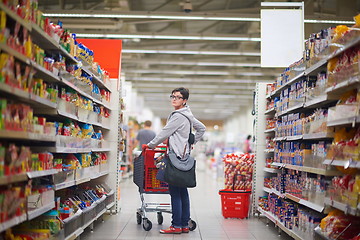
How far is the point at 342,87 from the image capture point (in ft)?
12.0

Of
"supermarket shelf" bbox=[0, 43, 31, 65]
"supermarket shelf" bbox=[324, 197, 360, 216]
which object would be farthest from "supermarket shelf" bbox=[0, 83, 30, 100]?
"supermarket shelf" bbox=[324, 197, 360, 216]

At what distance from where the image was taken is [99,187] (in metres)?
6.64

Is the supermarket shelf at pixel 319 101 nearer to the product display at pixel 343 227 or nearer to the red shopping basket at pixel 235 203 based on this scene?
the product display at pixel 343 227

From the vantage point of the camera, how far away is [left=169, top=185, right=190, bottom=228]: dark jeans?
566 cm

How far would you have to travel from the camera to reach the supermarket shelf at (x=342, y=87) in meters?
Answer: 3.37

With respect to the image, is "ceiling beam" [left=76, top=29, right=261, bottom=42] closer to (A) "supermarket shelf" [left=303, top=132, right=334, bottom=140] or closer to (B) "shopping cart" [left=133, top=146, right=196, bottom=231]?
(B) "shopping cart" [left=133, top=146, right=196, bottom=231]

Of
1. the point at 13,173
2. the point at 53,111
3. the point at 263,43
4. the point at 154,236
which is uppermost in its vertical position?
the point at 263,43

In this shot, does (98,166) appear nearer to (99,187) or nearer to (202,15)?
(99,187)

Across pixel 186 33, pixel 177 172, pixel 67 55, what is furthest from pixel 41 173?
pixel 186 33

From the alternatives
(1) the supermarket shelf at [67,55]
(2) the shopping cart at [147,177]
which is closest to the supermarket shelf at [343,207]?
(2) the shopping cart at [147,177]

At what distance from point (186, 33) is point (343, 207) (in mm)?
9482

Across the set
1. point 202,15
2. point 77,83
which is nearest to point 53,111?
point 77,83

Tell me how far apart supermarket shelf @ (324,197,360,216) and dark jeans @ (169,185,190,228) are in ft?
6.93

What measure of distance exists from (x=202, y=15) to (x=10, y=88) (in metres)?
8.24
